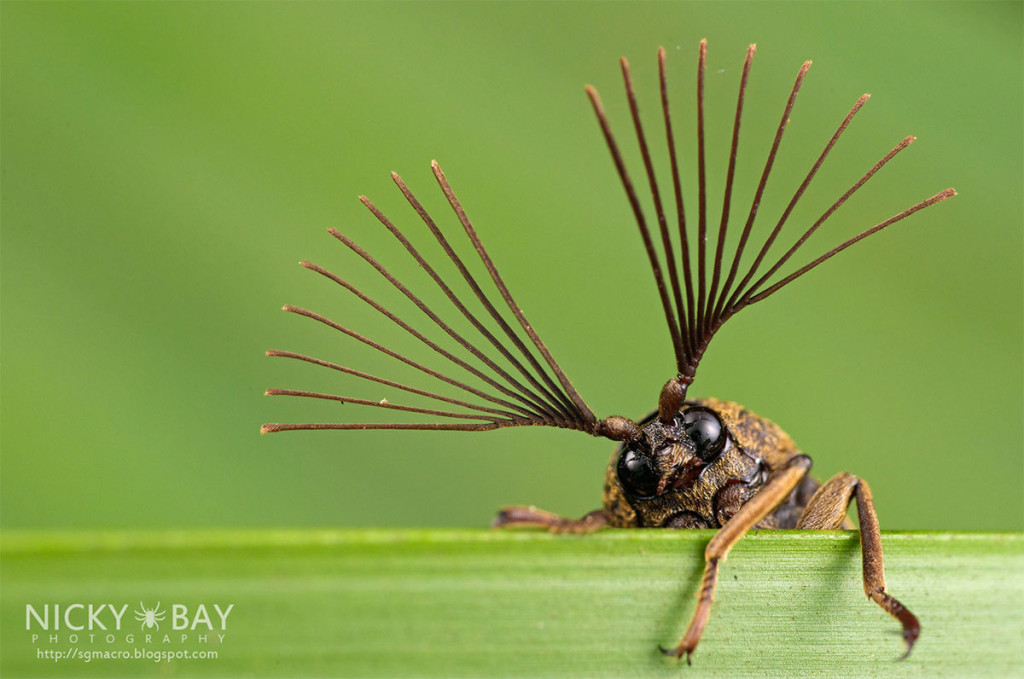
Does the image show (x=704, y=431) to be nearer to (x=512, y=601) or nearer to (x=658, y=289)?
(x=658, y=289)

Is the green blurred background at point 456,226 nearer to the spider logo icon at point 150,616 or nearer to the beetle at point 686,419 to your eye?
the beetle at point 686,419

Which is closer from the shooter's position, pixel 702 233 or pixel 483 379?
pixel 702 233

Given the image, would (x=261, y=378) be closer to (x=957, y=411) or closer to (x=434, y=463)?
(x=434, y=463)

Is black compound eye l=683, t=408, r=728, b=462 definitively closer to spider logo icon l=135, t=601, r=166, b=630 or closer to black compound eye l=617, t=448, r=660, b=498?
black compound eye l=617, t=448, r=660, b=498

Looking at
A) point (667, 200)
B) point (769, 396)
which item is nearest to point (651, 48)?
point (667, 200)

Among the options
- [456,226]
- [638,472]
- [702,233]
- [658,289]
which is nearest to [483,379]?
[658,289]

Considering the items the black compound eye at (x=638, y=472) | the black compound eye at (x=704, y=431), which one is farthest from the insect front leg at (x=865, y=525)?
the black compound eye at (x=638, y=472)

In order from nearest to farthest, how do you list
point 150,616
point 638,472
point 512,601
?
point 150,616 < point 512,601 < point 638,472
